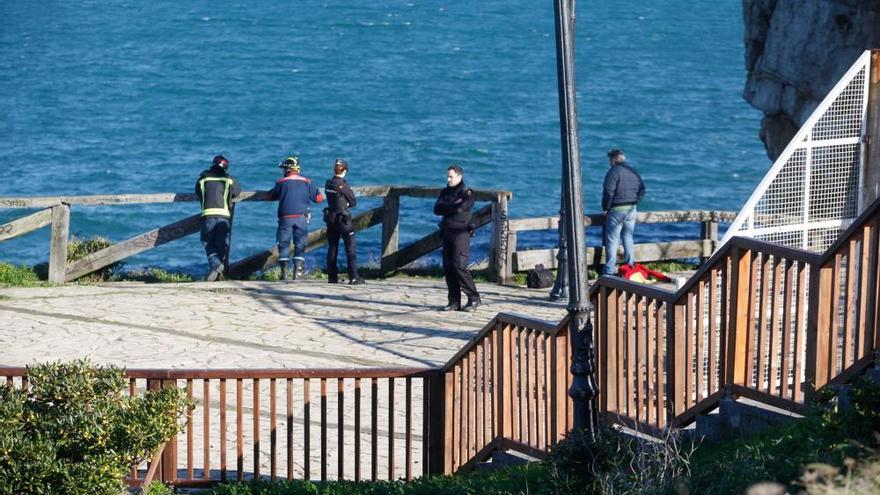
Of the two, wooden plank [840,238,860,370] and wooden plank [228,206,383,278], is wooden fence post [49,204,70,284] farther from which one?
wooden plank [840,238,860,370]

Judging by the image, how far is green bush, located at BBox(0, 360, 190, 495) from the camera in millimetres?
8781

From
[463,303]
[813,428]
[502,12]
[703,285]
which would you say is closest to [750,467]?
[813,428]

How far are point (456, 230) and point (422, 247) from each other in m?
3.44

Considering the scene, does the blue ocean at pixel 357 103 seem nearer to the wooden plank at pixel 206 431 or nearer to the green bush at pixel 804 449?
the wooden plank at pixel 206 431

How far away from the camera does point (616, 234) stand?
723 inches

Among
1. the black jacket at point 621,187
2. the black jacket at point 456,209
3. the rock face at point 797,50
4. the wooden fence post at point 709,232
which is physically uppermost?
the rock face at point 797,50

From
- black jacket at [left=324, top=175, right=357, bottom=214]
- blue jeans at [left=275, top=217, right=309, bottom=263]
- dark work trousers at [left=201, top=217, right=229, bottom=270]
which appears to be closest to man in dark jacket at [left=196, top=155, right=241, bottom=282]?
dark work trousers at [left=201, top=217, right=229, bottom=270]

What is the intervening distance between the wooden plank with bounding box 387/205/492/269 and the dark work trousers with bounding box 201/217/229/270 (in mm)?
2364

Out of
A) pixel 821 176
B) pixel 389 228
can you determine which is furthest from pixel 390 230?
pixel 821 176

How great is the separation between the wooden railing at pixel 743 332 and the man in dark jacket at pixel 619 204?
8.24 m

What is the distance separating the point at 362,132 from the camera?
217 feet

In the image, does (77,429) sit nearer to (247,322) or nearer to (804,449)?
(804,449)

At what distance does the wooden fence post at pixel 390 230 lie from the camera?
19578 millimetres

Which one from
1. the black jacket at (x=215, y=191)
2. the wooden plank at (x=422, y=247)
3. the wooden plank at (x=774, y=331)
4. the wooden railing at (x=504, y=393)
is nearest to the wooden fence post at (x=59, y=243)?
the black jacket at (x=215, y=191)
